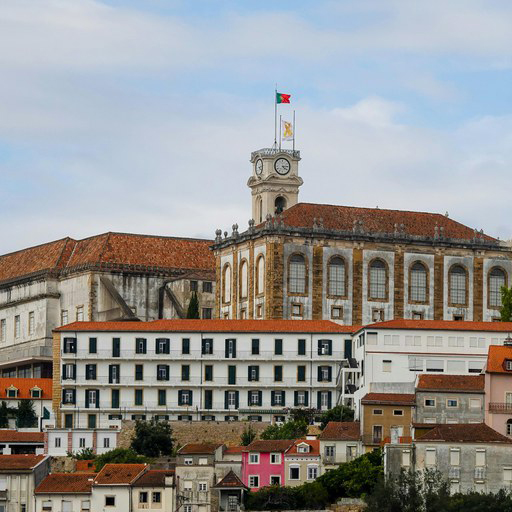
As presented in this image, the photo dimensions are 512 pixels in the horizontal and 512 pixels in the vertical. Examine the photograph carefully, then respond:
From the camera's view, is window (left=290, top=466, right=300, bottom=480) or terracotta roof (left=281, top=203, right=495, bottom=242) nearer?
window (left=290, top=466, right=300, bottom=480)

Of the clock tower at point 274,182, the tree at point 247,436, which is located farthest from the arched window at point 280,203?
the tree at point 247,436

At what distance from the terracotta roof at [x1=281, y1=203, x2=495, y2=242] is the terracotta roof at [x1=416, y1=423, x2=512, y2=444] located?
41083 mm

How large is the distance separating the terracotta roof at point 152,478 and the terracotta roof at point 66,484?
283 cm

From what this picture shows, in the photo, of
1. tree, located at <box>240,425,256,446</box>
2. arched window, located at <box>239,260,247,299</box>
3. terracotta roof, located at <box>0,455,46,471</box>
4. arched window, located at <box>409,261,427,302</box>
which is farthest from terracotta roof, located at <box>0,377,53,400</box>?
arched window, located at <box>409,261,427,302</box>

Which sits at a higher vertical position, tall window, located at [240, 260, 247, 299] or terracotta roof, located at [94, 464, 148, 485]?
tall window, located at [240, 260, 247, 299]

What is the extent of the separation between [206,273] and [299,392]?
3202 cm

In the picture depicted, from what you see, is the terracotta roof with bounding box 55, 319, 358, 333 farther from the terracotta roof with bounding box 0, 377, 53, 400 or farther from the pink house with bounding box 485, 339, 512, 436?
the pink house with bounding box 485, 339, 512, 436

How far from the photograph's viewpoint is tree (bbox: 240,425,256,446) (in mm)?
145625

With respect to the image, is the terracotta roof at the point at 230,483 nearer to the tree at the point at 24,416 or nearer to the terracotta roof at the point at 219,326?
the terracotta roof at the point at 219,326

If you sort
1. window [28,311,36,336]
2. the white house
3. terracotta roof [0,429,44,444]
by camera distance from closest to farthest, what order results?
terracotta roof [0,429,44,444] → the white house → window [28,311,36,336]

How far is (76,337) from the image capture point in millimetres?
155000

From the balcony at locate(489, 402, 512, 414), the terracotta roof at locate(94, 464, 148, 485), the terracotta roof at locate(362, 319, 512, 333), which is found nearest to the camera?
the terracotta roof at locate(94, 464, 148, 485)

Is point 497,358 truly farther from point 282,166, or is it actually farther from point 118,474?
point 282,166

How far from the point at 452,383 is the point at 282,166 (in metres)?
55.3
